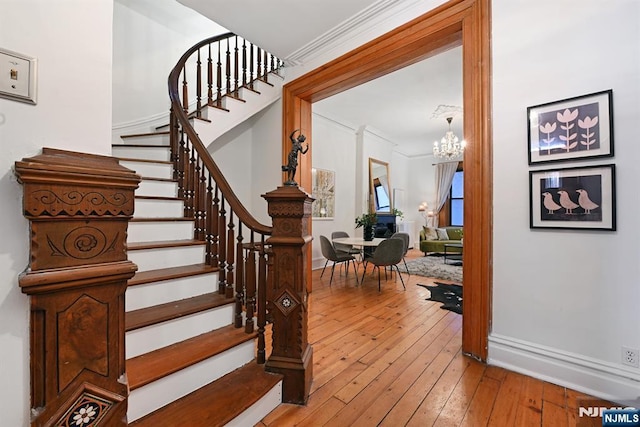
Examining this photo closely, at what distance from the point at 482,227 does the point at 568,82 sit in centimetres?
105

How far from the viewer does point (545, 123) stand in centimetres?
178

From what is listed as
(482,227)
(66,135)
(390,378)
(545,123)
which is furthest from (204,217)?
(545,123)

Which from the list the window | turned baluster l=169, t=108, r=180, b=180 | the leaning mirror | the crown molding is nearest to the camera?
the crown molding

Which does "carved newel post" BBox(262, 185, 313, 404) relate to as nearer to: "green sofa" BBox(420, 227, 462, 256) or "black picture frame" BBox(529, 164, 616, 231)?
"black picture frame" BBox(529, 164, 616, 231)

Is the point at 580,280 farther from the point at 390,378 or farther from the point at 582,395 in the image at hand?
the point at 390,378

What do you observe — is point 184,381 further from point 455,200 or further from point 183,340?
point 455,200

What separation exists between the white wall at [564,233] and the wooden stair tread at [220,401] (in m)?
1.67

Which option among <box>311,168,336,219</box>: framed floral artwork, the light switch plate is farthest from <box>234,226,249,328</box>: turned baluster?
<box>311,168,336,219</box>: framed floral artwork

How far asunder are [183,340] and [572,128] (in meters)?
2.74

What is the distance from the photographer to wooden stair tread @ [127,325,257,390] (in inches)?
48.9

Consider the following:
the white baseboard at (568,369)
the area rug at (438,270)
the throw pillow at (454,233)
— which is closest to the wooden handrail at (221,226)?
the white baseboard at (568,369)

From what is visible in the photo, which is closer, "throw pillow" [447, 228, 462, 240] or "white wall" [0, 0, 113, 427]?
"white wall" [0, 0, 113, 427]

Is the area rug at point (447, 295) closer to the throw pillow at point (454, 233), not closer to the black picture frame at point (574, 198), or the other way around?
the black picture frame at point (574, 198)

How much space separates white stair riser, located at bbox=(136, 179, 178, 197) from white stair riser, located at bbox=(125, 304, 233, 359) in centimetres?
147
